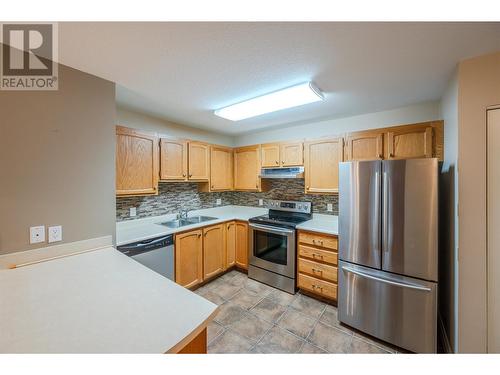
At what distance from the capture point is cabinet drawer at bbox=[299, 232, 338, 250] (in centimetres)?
223

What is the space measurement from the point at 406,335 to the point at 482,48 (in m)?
2.18

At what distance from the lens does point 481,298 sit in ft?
4.43

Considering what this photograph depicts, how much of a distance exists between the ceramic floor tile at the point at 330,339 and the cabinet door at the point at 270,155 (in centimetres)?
205

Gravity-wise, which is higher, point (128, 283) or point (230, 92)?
point (230, 92)

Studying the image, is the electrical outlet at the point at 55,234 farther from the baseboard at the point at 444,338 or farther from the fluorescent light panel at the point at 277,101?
the baseboard at the point at 444,338

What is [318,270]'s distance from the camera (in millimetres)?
2340

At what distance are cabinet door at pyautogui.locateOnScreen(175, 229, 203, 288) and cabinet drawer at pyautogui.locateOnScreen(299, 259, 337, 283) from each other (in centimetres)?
131

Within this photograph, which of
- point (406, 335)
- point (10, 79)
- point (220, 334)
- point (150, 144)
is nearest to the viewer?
point (10, 79)

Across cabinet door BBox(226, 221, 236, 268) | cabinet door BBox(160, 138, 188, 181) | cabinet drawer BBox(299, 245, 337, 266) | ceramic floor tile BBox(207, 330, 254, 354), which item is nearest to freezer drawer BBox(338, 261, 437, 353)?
cabinet drawer BBox(299, 245, 337, 266)

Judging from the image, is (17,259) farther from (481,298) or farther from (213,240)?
(481,298)

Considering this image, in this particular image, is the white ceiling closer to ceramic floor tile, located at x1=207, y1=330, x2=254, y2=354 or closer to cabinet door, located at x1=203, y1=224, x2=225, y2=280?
cabinet door, located at x1=203, y1=224, x2=225, y2=280

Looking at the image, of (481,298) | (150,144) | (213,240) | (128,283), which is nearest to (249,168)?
(213,240)

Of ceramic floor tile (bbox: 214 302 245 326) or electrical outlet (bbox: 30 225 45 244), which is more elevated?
electrical outlet (bbox: 30 225 45 244)

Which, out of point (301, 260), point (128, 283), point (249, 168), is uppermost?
point (249, 168)
